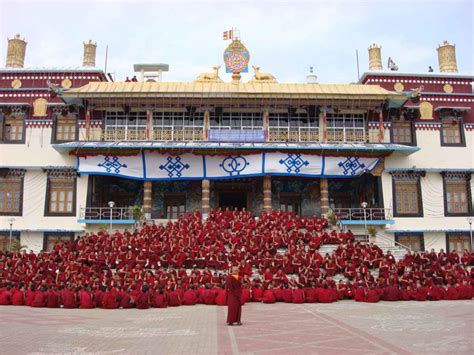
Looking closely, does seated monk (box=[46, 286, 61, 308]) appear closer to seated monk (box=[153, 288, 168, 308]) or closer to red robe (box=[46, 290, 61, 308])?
red robe (box=[46, 290, 61, 308])

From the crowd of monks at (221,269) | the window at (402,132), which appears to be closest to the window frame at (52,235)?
the crowd of monks at (221,269)

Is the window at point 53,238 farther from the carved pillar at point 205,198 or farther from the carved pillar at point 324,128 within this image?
the carved pillar at point 324,128

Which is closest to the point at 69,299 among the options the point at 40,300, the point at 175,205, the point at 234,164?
the point at 40,300

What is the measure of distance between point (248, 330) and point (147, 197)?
14156 millimetres

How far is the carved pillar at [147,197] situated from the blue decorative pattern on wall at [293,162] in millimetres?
6108

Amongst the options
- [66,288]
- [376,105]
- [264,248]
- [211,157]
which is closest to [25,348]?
[66,288]

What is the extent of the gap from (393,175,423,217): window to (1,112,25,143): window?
58.6 ft

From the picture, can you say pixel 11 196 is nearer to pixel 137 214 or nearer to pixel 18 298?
pixel 137 214

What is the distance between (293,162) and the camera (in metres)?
21.9

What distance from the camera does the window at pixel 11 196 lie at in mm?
22422

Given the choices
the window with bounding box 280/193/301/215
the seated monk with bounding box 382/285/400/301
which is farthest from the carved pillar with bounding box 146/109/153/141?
the seated monk with bounding box 382/285/400/301

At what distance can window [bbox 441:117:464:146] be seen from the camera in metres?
23.9

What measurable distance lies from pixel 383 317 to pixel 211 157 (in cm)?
1307

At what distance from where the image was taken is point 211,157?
22.0 meters
